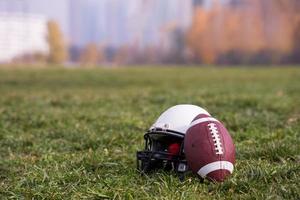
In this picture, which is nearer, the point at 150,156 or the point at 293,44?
the point at 150,156

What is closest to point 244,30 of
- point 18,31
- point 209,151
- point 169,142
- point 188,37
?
point 188,37

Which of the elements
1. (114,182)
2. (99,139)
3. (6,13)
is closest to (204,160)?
(114,182)

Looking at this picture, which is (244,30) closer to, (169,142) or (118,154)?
(118,154)

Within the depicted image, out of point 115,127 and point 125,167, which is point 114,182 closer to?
point 125,167

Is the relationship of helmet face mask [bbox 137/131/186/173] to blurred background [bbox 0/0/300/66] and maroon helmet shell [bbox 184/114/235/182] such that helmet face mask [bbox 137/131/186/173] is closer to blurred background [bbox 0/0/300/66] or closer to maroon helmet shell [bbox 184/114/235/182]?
maroon helmet shell [bbox 184/114/235/182]

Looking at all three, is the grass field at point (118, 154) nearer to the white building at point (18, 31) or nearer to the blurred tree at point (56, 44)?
the blurred tree at point (56, 44)

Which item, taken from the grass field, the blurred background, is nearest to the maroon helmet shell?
the grass field

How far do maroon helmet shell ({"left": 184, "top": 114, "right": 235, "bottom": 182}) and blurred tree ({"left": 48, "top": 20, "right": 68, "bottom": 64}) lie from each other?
9354 cm

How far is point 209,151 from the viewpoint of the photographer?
4.01m

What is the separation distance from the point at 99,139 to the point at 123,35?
112 metres

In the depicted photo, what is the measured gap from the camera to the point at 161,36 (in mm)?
103250

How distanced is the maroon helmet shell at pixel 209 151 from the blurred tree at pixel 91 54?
106274 millimetres

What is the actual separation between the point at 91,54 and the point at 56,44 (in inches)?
A: 607

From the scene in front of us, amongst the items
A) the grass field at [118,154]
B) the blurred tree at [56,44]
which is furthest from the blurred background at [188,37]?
the grass field at [118,154]
